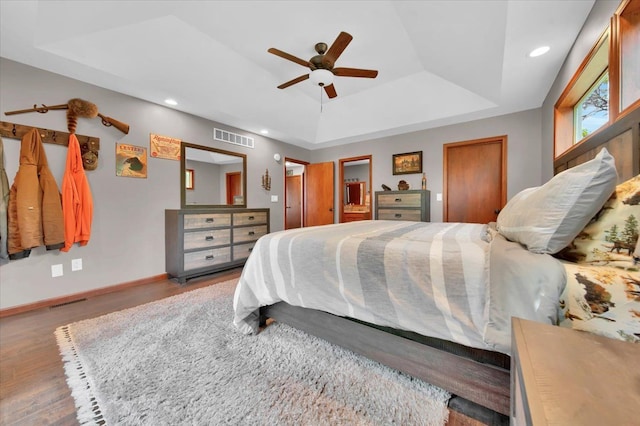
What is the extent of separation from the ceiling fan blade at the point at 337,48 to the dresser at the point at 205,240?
230 centimetres

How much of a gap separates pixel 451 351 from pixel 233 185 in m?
3.74

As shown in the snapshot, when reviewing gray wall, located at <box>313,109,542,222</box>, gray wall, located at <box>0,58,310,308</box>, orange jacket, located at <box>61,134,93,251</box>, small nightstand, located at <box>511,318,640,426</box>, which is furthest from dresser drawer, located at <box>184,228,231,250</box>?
small nightstand, located at <box>511,318,640,426</box>

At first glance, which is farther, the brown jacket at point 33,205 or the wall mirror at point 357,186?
the wall mirror at point 357,186

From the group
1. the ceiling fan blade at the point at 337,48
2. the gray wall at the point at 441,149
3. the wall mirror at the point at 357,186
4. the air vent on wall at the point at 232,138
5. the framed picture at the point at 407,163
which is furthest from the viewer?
the wall mirror at the point at 357,186

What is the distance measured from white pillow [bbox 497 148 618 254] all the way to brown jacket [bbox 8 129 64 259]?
12.0ft

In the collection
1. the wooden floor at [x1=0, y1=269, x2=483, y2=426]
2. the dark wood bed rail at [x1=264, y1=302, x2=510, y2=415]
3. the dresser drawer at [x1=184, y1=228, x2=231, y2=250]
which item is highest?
the dresser drawer at [x1=184, y1=228, x2=231, y2=250]

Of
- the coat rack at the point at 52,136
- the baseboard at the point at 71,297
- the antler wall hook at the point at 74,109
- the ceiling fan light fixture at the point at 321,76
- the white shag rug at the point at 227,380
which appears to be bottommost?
the white shag rug at the point at 227,380

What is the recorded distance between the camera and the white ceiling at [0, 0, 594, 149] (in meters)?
1.87

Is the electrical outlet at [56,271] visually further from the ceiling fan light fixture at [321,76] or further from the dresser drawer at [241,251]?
the ceiling fan light fixture at [321,76]

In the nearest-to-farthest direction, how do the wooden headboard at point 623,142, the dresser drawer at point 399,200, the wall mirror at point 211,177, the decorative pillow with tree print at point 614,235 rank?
the decorative pillow with tree print at point 614,235, the wooden headboard at point 623,142, the wall mirror at point 211,177, the dresser drawer at point 399,200

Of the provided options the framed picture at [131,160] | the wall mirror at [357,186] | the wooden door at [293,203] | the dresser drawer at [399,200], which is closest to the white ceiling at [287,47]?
the framed picture at [131,160]

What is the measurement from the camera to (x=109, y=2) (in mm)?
1888

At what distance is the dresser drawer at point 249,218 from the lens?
3571mm

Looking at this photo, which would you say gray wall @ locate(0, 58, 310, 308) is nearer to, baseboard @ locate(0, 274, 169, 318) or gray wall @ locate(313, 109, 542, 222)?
baseboard @ locate(0, 274, 169, 318)
